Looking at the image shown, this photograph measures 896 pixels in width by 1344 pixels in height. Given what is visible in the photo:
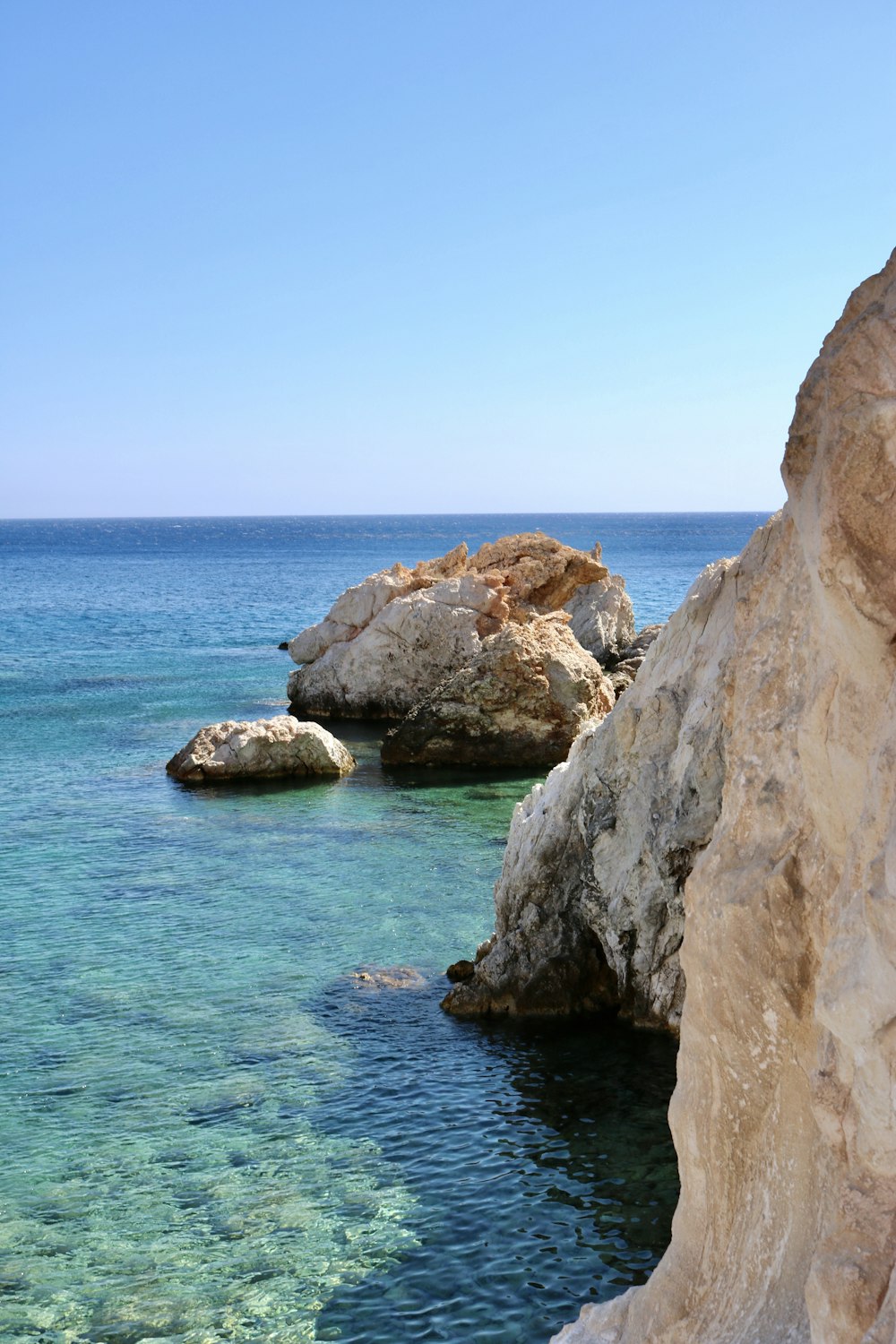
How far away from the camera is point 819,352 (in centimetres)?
596

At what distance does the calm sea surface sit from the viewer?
9719mm

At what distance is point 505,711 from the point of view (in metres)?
29.2

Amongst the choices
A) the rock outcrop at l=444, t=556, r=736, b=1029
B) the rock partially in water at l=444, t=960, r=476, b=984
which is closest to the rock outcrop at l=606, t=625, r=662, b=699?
the rock partially in water at l=444, t=960, r=476, b=984

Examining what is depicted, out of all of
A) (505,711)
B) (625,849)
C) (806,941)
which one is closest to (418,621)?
(505,711)

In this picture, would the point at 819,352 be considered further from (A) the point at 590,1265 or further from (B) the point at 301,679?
(B) the point at 301,679

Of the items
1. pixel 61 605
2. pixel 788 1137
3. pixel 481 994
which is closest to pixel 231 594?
pixel 61 605

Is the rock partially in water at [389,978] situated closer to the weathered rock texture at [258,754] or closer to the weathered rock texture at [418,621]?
the weathered rock texture at [258,754]

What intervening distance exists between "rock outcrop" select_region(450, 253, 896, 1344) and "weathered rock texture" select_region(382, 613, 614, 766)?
71.4 ft

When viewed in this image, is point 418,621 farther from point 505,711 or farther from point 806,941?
point 806,941

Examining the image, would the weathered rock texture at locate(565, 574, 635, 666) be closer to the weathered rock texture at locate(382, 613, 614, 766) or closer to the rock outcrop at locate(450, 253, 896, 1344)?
the weathered rock texture at locate(382, 613, 614, 766)

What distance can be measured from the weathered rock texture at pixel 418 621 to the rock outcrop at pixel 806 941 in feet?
89.7

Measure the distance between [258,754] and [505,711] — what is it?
545 cm

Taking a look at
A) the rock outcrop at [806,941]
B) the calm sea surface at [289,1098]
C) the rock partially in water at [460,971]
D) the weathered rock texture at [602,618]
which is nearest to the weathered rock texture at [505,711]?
the calm sea surface at [289,1098]

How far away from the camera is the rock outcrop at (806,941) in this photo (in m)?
4.91
